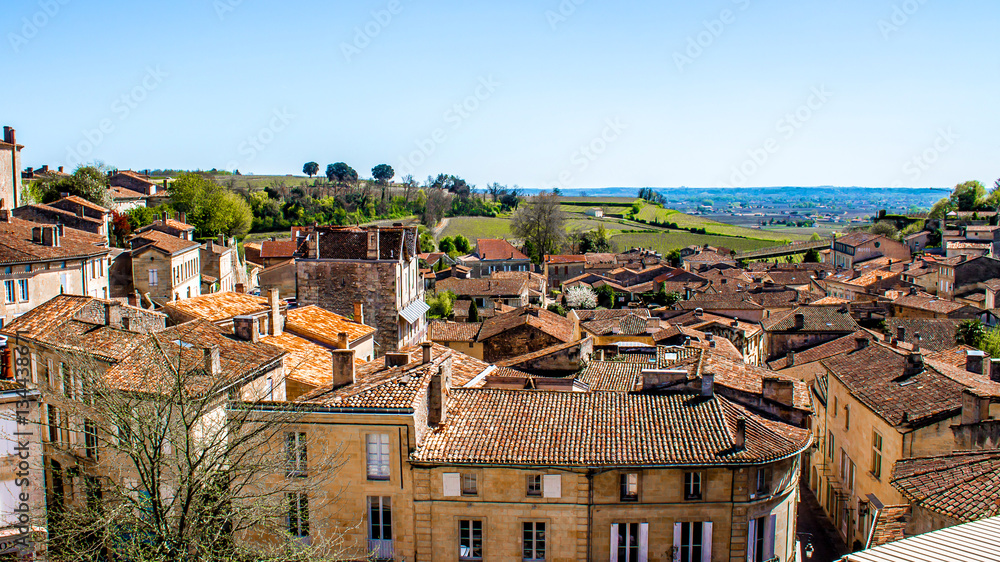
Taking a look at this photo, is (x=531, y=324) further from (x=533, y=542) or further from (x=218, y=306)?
(x=533, y=542)

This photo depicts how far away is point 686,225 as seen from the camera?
178125mm

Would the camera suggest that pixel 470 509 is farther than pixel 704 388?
No

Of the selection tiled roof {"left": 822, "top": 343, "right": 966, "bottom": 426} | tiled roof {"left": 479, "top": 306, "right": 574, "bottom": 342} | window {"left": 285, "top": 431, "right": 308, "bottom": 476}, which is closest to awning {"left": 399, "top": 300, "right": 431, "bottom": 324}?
tiled roof {"left": 479, "top": 306, "right": 574, "bottom": 342}

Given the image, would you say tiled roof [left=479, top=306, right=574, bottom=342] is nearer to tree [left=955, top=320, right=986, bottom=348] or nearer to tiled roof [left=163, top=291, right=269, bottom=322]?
tiled roof [left=163, top=291, right=269, bottom=322]

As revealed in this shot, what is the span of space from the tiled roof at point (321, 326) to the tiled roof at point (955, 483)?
18447mm

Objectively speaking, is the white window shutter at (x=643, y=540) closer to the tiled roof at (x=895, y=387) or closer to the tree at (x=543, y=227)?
the tiled roof at (x=895, y=387)

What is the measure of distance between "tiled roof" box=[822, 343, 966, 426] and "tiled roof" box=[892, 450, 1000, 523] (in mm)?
5721

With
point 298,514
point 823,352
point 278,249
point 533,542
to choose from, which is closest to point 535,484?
point 533,542

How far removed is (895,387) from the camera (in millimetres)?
25453

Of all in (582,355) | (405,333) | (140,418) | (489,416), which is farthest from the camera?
(405,333)

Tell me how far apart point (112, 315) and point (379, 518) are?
10618 millimetres

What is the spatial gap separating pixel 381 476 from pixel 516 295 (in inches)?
2207

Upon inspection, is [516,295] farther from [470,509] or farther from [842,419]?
[470,509]

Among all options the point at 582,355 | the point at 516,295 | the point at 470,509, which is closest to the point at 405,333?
the point at 582,355
